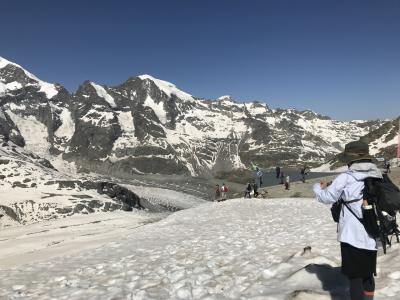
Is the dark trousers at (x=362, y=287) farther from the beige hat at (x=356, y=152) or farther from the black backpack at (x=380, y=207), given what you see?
the beige hat at (x=356, y=152)

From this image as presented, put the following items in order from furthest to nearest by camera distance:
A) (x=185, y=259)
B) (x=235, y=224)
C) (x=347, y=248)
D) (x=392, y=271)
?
(x=235, y=224)
(x=185, y=259)
(x=392, y=271)
(x=347, y=248)

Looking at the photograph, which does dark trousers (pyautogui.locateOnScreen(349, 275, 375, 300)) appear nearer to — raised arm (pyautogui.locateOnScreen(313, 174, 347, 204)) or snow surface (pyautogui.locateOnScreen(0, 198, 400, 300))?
snow surface (pyautogui.locateOnScreen(0, 198, 400, 300))

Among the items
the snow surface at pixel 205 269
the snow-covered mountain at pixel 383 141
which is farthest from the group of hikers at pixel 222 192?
the snow-covered mountain at pixel 383 141

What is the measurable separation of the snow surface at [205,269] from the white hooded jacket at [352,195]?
1.92 metres

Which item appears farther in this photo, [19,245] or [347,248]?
[19,245]

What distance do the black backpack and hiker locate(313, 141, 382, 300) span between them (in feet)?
0.32

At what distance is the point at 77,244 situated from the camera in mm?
22781

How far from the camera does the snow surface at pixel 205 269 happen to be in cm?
1091

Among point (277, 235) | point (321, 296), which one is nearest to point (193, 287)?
point (321, 296)

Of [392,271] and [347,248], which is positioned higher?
[347,248]

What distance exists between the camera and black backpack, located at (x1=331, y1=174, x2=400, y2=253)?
7973 mm

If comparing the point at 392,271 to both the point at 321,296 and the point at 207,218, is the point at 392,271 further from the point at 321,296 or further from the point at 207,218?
the point at 207,218

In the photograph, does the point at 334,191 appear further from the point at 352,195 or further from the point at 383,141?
the point at 383,141

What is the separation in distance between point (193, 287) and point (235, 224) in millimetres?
13991
